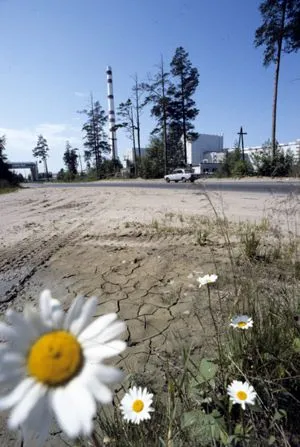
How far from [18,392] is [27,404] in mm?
27

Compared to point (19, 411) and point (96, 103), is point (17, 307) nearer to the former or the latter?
point (19, 411)

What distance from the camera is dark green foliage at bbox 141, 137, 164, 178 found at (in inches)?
1523

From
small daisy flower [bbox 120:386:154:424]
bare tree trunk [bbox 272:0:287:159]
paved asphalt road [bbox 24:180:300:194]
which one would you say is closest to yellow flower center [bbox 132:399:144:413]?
small daisy flower [bbox 120:386:154:424]

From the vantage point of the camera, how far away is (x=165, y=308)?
97.0 inches

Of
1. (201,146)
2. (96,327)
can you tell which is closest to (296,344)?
(96,327)

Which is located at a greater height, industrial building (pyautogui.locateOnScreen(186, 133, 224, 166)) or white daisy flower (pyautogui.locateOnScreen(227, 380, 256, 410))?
industrial building (pyautogui.locateOnScreen(186, 133, 224, 166))

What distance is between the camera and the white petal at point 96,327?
18.1 inches

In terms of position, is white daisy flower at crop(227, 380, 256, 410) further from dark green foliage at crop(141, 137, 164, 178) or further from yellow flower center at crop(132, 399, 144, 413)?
dark green foliage at crop(141, 137, 164, 178)

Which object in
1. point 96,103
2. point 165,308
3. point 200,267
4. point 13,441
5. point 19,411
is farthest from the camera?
point 96,103

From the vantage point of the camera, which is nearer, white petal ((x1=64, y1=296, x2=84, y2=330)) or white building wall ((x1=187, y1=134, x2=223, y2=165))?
white petal ((x1=64, y1=296, x2=84, y2=330))

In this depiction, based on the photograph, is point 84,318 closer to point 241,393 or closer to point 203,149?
point 241,393

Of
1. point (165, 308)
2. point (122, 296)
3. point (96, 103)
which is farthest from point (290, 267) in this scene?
point (96, 103)

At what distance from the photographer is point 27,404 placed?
394 millimetres

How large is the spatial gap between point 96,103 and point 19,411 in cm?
5841
